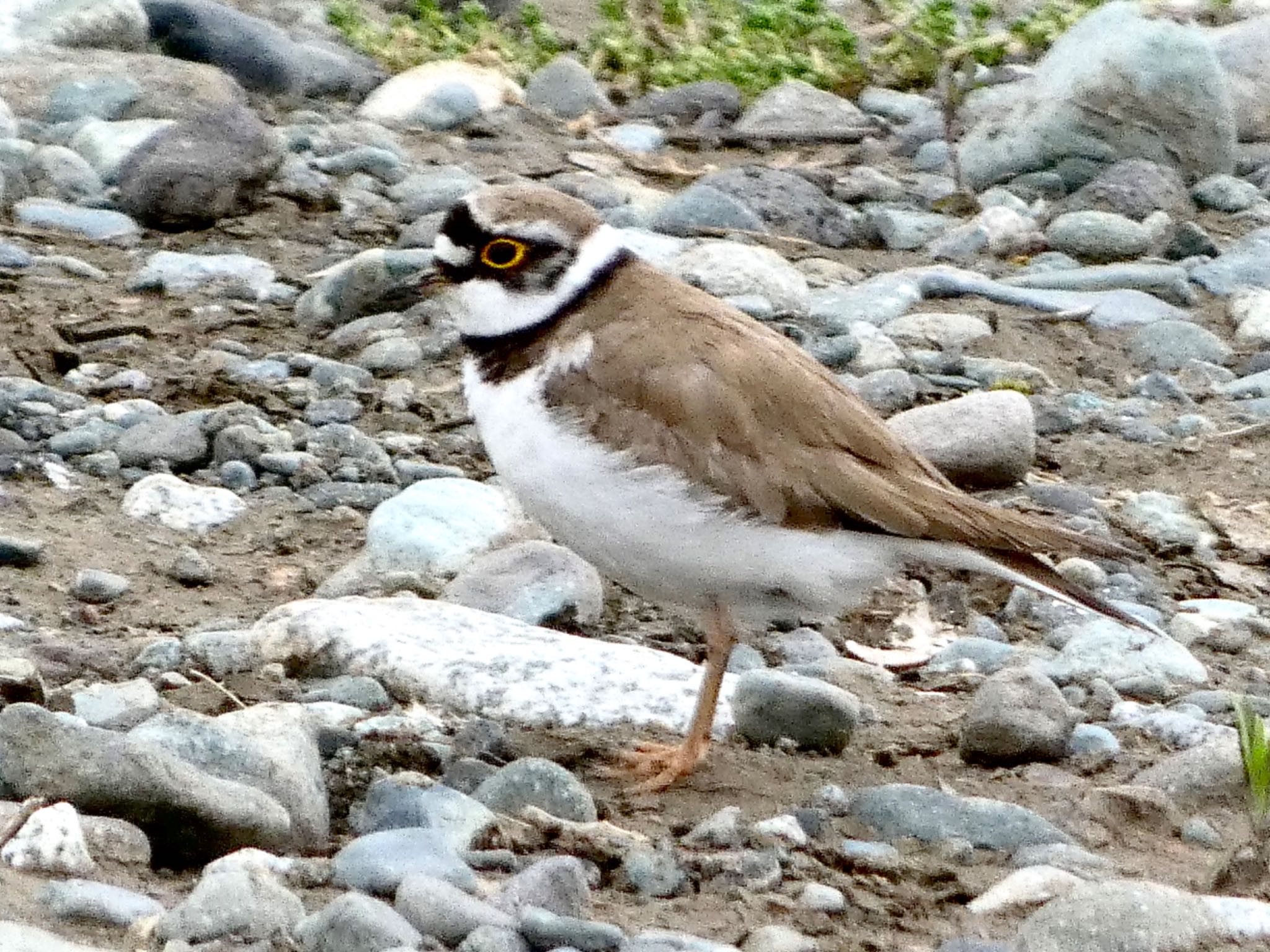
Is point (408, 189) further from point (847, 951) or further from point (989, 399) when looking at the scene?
point (847, 951)

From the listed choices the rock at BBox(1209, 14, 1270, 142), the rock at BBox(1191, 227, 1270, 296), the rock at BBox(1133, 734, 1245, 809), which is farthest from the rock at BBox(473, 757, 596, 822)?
the rock at BBox(1209, 14, 1270, 142)

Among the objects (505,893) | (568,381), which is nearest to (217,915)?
(505,893)

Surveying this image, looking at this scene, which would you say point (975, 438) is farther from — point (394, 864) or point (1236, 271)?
point (394, 864)

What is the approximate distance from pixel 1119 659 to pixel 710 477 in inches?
57.2

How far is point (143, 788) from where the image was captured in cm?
369

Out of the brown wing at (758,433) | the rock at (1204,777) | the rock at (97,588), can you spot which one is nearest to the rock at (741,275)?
the rock at (97,588)

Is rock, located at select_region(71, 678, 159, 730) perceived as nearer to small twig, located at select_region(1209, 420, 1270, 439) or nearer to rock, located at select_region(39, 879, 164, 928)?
rock, located at select_region(39, 879, 164, 928)

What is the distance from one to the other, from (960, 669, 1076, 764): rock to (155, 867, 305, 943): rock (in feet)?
6.17

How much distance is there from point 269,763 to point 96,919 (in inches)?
26.2

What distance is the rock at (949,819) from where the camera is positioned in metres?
4.22

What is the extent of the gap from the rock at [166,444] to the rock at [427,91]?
414 cm

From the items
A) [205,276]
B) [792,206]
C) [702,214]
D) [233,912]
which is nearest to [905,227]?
[792,206]

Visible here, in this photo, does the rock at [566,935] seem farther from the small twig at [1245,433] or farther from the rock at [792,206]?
the rock at [792,206]

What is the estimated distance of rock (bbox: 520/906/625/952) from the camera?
3.41m
